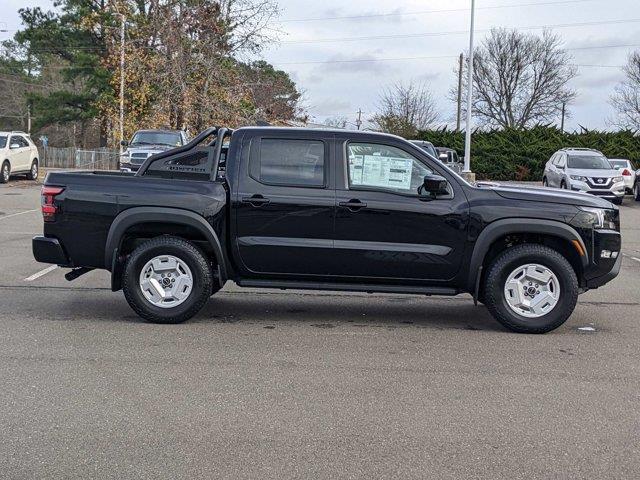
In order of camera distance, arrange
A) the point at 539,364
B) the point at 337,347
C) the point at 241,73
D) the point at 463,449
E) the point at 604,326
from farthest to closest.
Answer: the point at 241,73
the point at 604,326
the point at 337,347
the point at 539,364
the point at 463,449

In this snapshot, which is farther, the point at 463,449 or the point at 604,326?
the point at 604,326

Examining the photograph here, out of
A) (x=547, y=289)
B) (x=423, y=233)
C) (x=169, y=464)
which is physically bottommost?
(x=169, y=464)

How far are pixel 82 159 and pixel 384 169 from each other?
45332 mm

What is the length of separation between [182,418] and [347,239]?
9.33ft

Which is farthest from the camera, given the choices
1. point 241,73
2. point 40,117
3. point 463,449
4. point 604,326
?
point 40,117

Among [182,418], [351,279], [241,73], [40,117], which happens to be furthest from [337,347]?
[40,117]

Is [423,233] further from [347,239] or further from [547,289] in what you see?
[547,289]

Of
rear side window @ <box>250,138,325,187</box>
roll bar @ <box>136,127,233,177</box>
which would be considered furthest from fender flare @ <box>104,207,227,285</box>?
rear side window @ <box>250,138,325,187</box>

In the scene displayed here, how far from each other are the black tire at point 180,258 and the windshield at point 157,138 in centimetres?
1743

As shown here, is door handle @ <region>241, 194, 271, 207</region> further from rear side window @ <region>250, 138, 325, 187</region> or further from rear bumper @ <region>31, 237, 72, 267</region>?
rear bumper @ <region>31, 237, 72, 267</region>

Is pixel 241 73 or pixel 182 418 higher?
pixel 241 73

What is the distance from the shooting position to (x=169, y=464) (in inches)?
159

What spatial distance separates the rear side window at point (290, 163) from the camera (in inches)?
283

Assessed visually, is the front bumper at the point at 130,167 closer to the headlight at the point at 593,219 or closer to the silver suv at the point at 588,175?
the silver suv at the point at 588,175
